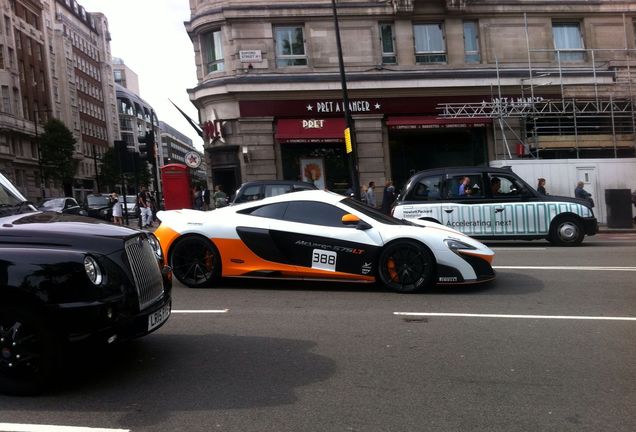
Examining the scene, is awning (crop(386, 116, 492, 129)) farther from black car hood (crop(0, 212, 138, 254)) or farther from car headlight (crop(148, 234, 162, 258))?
black car hood (crop(0, 212, 138, 254))

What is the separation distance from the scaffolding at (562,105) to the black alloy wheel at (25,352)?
857 inches

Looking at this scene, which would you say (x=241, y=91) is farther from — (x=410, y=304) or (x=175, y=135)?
(x=175, y=135)

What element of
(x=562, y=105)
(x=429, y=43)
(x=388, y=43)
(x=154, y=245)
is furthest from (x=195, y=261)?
(x=429, y=43)

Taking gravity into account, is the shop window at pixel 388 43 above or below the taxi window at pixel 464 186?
above

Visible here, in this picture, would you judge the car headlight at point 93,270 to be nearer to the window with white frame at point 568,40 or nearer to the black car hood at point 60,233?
the black car hood at point 60,233

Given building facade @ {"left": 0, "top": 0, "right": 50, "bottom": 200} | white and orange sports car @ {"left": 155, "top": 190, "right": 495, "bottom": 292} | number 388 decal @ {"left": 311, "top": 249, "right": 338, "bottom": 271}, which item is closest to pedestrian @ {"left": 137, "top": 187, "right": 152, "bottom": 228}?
white and orange sports car @ {"left": 155, "top": 190, "right": 495, "bottom": 292}

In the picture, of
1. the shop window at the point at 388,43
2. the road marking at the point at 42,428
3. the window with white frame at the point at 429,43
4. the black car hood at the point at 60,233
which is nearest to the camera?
the road marking at the point at 42,428

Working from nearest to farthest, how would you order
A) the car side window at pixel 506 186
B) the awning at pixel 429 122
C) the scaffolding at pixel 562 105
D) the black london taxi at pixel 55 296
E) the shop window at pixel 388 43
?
the black london taxi at pixel 55 296, the car side window at pixel 506 186, the scaffolding at pixel 562 105, the awning at pixel 429 122, the shop window at pixel 388 43

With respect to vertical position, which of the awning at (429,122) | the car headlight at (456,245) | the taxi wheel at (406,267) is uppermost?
the awning at (429,122)

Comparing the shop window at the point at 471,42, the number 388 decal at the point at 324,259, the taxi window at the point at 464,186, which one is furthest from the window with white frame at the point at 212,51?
the number 388 decal at the point at 324,259

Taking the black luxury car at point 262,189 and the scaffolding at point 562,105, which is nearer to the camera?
the black luxury car at point 262,189

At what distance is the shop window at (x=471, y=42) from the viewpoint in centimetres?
2556

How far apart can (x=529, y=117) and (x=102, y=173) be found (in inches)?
2316

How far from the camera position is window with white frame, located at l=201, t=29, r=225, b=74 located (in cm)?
2489
